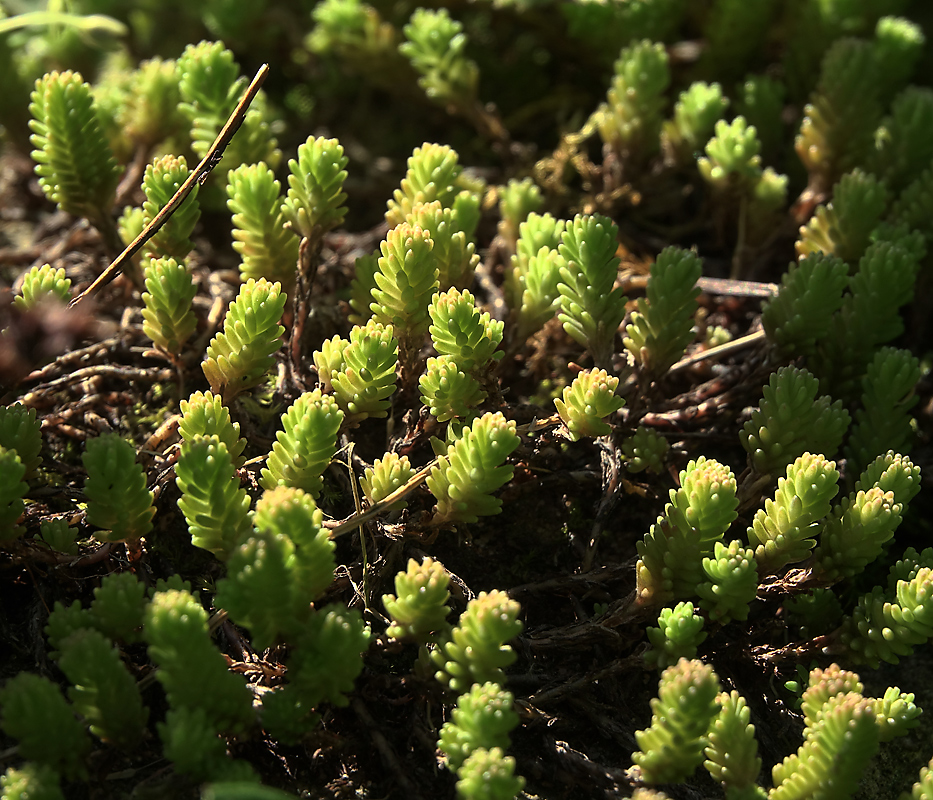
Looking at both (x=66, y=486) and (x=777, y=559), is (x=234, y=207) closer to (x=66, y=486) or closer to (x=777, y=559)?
(x=66, y=486)

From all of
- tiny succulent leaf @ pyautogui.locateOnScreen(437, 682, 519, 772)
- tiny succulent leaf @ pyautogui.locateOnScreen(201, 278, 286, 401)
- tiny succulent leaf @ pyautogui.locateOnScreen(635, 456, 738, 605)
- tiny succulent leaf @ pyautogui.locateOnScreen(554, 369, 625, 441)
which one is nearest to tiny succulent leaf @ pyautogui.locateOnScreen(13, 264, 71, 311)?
tiny succulent leaf @ pyautogui.locateOnScreen(201, 278, 286, 401)

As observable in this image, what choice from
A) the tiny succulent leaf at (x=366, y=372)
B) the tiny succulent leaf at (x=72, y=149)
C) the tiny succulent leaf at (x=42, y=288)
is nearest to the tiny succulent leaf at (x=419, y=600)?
the tiny succulent leaf at (x=366, y=372)

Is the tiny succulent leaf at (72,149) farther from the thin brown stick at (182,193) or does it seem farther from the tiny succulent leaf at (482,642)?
the tiny succulent leaf at (482,642)

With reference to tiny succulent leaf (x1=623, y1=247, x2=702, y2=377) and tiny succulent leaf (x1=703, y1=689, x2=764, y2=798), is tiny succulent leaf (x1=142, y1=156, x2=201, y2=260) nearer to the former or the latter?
tiny succulent leaf (x1=623, y1=247, x2=702, y2=377)

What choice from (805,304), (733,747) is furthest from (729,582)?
(805,304)

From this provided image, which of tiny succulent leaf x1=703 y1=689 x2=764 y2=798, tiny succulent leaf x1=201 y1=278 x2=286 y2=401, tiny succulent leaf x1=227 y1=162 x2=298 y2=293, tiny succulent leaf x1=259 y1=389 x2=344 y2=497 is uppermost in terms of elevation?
tiny succulent leaf x1=227 y1=162 x2=298 y2=293

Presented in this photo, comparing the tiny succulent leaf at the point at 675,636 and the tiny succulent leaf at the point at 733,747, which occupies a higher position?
the tiny succulent leaf at the point at 675,636

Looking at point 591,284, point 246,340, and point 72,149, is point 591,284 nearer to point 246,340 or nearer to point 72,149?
point 246,340

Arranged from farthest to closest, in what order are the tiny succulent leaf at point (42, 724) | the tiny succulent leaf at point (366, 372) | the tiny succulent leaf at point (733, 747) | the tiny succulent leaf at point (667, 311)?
the tiny succulent leaf at point (667, 311) → the tiny succulent leaf at point (366, 372) → the tiny succulent leaf at point (733, 747) → the tiny succulent leaf at point (42, 724)

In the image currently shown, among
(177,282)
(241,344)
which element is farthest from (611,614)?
(177,282)

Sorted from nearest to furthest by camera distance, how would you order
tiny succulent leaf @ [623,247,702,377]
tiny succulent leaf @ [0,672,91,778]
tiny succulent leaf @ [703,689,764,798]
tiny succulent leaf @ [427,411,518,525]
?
tiny succulent leaf @ [0,672,91,778]
tiny succulent leaf @ [703,689,764,798]
tiny succulent leaf @ [427,411,518,525]
tiny succulent leaf @ [623,247,702,377]
